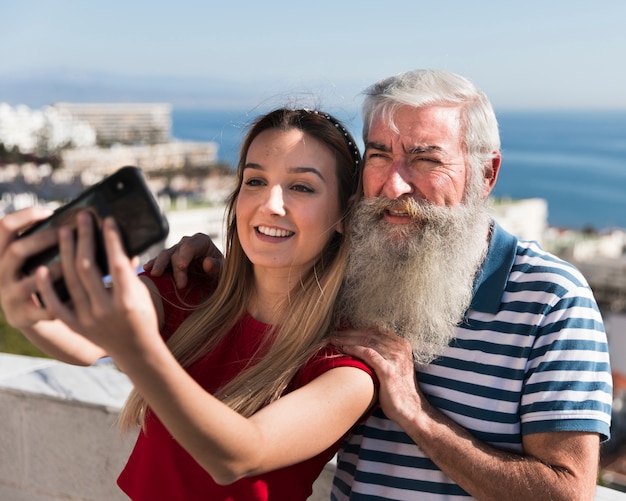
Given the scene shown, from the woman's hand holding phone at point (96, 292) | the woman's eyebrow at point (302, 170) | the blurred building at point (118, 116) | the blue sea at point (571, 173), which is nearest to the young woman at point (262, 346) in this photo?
the woman's eyebrow at point (302, 170)

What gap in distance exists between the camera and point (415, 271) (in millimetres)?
1713

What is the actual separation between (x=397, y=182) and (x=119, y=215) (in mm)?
833

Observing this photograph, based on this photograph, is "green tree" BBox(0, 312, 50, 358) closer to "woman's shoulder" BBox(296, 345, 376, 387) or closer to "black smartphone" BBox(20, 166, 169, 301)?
"woman's shoulder" BBox(296, 345, 376, 387)

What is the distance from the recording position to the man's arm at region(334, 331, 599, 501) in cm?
151

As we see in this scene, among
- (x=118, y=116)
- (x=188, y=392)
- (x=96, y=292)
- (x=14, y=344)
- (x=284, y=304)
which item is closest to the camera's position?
(x=96, y=292)

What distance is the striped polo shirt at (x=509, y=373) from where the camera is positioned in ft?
5.06

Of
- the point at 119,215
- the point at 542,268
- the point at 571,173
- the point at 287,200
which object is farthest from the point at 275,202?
the point at 571,173

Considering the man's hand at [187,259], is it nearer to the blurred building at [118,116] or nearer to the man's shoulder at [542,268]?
the man's shoulder at [542,268]

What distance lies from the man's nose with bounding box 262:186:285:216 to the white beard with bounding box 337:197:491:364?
0.18 metres

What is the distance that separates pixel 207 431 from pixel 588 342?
838 mm

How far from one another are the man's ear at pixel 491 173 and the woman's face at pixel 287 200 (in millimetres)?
357

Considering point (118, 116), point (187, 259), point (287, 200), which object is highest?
point (287, 200)

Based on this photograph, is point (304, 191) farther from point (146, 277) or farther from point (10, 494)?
point (10, 494)

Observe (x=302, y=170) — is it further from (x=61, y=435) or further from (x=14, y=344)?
(x=14, y=344)
